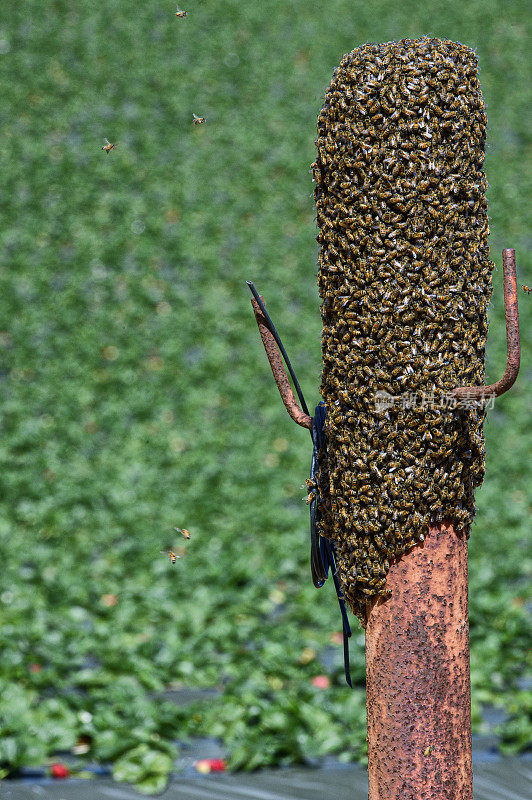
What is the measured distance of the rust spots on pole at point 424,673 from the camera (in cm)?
188

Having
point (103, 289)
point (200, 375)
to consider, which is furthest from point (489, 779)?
point (103, 289)

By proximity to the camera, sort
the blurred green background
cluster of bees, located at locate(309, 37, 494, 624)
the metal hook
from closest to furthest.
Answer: cluster of bees, located at locate(309, 37, 494, 624) < the metal hook < the blurred green background

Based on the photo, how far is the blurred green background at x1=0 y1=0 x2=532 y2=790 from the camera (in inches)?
175

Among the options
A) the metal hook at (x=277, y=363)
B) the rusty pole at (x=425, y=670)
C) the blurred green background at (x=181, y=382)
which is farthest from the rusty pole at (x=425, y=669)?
the blurred green background at (x=181, y=382)

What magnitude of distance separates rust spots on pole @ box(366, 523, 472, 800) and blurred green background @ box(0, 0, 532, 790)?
85.5 inches

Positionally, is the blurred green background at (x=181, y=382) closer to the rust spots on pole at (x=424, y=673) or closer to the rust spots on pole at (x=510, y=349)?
the rust spots on pole at (x=424, y=673)

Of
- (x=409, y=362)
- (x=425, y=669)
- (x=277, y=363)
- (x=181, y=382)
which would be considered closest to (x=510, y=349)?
(x=409, y=362)

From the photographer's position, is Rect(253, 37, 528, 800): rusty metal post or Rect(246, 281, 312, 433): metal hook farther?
Rect(246, 281, 312, 433): metal hook

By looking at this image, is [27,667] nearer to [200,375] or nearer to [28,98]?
[200,375]

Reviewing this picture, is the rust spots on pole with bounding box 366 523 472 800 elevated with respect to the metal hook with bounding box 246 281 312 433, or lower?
lower

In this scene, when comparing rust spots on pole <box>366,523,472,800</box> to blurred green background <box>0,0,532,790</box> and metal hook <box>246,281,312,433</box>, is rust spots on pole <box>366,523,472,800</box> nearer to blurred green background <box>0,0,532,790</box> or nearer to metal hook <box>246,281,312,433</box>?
metal hook <box>246,281,312,433</box>

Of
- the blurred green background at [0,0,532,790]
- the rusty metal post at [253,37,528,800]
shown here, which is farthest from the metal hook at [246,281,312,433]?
the blurred green background at [0,0,532,790]

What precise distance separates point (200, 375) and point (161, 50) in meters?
6.23

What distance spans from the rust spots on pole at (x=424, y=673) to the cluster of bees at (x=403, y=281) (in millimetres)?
51
